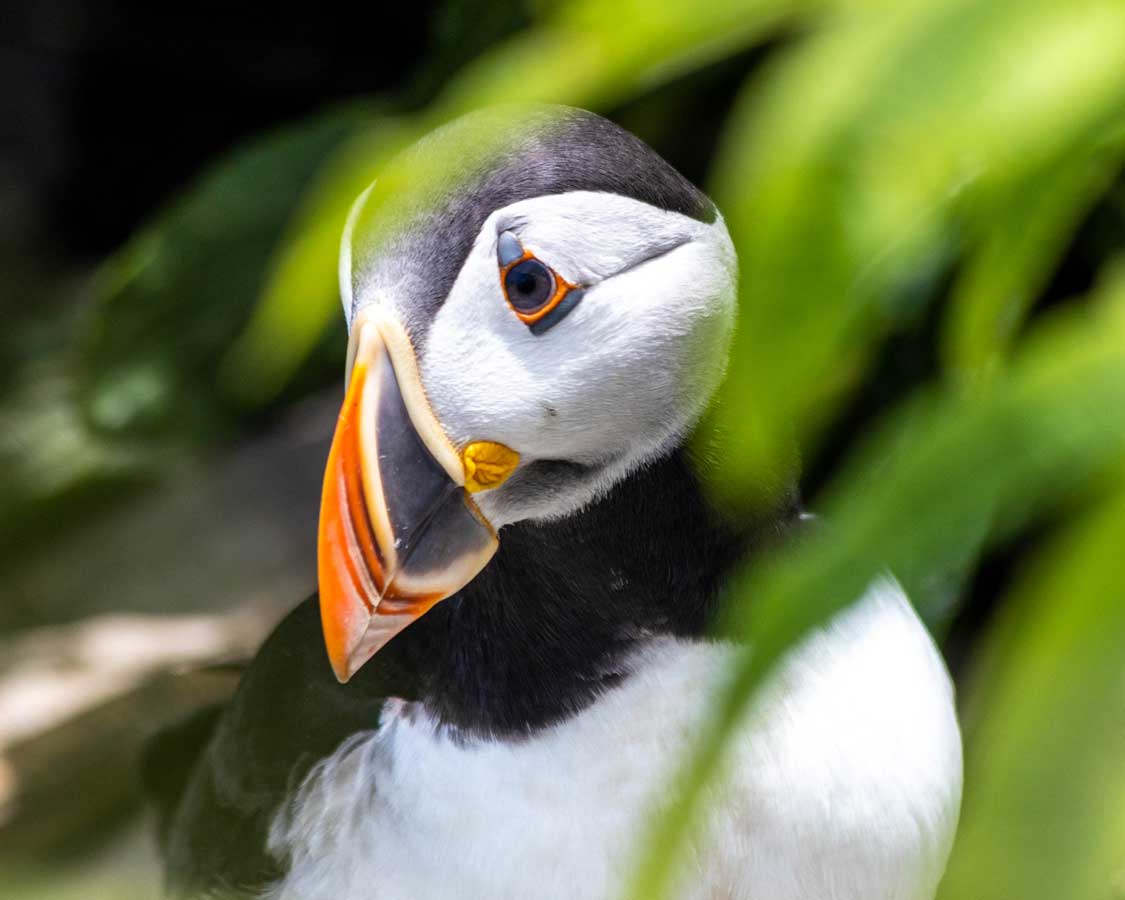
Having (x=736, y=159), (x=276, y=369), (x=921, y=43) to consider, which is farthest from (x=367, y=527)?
(x=276, y=369)

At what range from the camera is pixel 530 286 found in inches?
45.4

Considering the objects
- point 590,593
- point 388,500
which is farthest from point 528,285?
point 590,593

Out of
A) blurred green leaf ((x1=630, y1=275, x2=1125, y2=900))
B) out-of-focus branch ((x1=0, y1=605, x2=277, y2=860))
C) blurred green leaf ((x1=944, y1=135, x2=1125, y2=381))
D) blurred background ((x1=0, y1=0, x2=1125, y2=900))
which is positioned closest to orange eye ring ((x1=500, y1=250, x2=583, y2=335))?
blurred background ((x1=0, y1=0, x2=1125, y2=900))

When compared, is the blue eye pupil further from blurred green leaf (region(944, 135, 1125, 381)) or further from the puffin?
blurred green leaf (region(944, 135, 1125, 381))

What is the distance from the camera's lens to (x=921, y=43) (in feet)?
1.49

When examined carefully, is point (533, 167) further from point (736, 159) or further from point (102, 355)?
point (102, 355)

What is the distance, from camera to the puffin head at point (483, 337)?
116cm

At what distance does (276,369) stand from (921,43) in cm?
224

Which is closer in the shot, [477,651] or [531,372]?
[531,372]

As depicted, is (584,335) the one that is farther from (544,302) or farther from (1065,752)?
(1065,752)

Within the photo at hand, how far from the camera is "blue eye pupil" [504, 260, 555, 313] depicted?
3.77 feet

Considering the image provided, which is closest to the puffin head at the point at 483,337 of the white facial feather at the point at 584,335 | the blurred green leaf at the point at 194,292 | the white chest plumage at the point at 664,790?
the white facial feather at the point at 584,335

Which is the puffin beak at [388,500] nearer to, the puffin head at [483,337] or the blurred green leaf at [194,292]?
the puffin head at [483,337]

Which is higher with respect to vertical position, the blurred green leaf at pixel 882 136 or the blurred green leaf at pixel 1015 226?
the blurred green leaf at pixel 882 136
